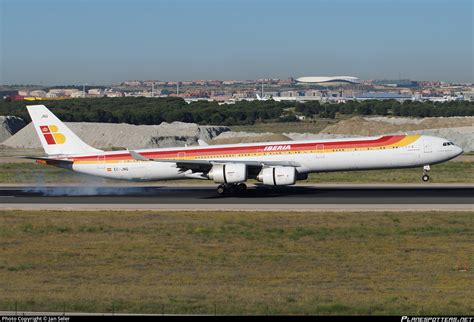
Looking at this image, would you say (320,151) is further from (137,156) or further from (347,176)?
(347,176)

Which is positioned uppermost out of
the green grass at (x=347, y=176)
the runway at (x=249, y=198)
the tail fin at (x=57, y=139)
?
the tail fin at (x=57, y=139)

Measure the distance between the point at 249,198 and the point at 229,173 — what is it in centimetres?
193

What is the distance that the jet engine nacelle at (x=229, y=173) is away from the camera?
49562 mm

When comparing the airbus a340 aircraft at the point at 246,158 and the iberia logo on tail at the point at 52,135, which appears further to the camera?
the iberia logo on tail at the point at 52,135

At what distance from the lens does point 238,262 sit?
95.7 ft

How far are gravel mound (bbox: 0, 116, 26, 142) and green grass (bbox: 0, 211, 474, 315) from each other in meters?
84.5

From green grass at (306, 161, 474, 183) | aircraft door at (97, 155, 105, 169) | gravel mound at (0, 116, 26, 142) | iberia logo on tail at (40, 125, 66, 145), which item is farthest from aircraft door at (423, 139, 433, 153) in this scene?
gravel mound at (0, 116, 26, 142)

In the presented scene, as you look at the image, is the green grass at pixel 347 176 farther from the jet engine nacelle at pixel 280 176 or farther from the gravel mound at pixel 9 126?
the gravel mound at pixel 9 126

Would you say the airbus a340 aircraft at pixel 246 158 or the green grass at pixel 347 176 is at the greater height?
the airbus a340 aircraft at pixel 246 158

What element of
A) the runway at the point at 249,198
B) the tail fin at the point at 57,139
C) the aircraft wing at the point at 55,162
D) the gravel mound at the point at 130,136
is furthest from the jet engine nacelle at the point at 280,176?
the gravel mound at the point at 130,136

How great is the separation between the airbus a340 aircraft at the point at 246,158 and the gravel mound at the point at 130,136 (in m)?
48.8

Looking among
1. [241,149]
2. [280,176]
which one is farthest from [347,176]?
[280,176]

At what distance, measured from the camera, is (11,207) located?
46188mm

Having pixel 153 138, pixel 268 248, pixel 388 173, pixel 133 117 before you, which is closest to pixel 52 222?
pixel 268 248
